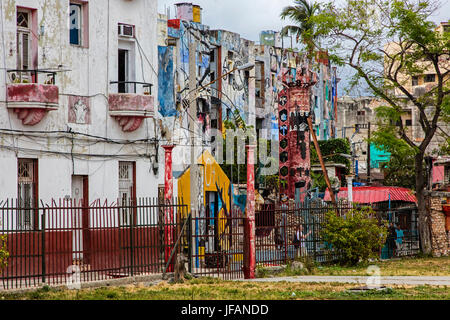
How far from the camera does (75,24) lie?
83.9ft

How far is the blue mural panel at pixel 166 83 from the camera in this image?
4006cm

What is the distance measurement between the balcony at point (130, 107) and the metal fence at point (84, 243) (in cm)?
376


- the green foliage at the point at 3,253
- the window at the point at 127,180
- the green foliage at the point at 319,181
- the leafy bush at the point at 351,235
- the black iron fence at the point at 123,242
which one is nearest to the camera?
the green foliage at the point at 3,253

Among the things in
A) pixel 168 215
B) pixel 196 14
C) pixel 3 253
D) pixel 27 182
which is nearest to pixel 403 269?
pixel 168 215

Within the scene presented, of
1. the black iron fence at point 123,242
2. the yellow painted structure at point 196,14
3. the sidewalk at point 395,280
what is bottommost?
the sidewalk at point 395,280

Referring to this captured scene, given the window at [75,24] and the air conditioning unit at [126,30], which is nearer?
the window at [75,24]

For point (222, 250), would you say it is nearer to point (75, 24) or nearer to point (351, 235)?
point (351, 235)

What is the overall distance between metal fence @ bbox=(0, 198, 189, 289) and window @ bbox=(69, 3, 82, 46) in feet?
18.7

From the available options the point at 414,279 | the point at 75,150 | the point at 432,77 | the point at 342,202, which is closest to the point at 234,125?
the point at 342,202

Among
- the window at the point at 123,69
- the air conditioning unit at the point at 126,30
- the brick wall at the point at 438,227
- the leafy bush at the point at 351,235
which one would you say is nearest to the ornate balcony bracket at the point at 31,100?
the window at the point at 123,69

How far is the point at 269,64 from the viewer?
2136 inches

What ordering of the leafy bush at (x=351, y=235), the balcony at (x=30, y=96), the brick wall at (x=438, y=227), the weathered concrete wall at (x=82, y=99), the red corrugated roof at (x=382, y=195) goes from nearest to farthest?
the balcony at (x=30, y=96) < the weathered concrete wall at (x=82, y=99) < the leafy bush at (x=351, y=235) < the brick wall at (x=438, y=227) < the red corrugated roof at (x=382, y=195)

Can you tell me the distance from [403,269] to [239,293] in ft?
39.5

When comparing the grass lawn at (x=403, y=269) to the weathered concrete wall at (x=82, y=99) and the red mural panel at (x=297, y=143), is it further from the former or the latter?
the weathered concrete wall at (x=82, y=99)
